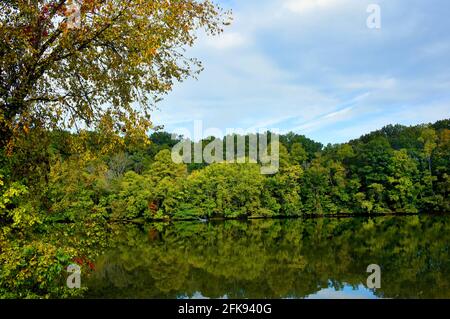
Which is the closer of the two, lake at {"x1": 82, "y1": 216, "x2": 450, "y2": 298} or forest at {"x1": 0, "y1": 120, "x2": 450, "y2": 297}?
lake at {"x1": 82, "y1": 216, "x2": 450, "y2": 298}

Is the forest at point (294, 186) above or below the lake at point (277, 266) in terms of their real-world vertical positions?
above

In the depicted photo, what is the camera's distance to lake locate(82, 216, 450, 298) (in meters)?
16.6

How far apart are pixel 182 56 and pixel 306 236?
1032 inches

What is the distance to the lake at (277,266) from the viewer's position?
16.6 metres

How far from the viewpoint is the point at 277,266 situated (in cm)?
2116

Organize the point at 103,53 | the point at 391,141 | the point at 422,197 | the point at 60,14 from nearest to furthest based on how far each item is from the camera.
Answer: the point at 60,14, the point at 103,53, the point at 422,197, the point at 391,141

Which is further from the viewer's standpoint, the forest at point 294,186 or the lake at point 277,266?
the forest at point 294,186

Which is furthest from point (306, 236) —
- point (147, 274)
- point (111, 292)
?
point (111, 292)

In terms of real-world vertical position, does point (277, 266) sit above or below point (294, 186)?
below

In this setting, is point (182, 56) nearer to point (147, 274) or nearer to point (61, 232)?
point (61, 232)

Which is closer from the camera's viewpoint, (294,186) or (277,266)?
(277,266)

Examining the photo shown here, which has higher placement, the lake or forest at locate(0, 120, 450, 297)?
forest at locate(0, 120, 450, 297)

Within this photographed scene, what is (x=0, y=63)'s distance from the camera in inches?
286

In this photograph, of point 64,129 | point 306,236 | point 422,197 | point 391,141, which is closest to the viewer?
point 64,129
